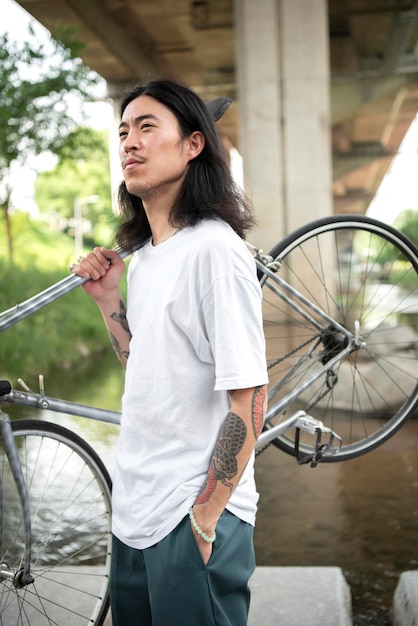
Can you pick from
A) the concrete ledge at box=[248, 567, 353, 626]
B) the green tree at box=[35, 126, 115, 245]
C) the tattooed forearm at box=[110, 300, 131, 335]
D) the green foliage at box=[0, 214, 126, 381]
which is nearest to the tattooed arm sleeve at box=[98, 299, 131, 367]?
the tattooed forearm at box=[110, 300, 131, 335]

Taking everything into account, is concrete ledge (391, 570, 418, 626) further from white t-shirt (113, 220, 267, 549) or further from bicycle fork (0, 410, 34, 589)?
bicycle fork (0, 410, 34, 589)

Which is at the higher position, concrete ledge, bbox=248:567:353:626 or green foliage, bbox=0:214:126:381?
green foliage, bbox=0:214:126:381

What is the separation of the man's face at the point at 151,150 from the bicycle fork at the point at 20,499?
2.46 feet

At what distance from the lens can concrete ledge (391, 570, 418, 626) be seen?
2.66 metres

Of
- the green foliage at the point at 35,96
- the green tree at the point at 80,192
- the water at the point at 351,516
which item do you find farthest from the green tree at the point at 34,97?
the green tree at the point at 80,192

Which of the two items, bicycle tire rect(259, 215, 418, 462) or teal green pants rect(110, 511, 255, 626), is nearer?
teal green pants rect(110, 511, 255, 626)

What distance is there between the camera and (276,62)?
1421cm

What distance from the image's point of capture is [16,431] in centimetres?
226

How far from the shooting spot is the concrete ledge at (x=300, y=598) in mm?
2773

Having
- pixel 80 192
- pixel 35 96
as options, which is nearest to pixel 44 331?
pixel 35 96

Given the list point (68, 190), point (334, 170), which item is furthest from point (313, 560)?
point (68, 190)

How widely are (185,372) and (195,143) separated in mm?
598

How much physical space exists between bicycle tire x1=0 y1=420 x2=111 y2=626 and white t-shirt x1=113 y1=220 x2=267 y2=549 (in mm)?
366

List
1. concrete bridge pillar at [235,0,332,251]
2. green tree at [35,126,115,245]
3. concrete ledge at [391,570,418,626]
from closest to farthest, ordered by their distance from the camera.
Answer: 1. concrete ledge at [391,570,418,626]
2. concrete bridge pillar at [235,0,332,251]
3. green tree at [35,126,115,245]
